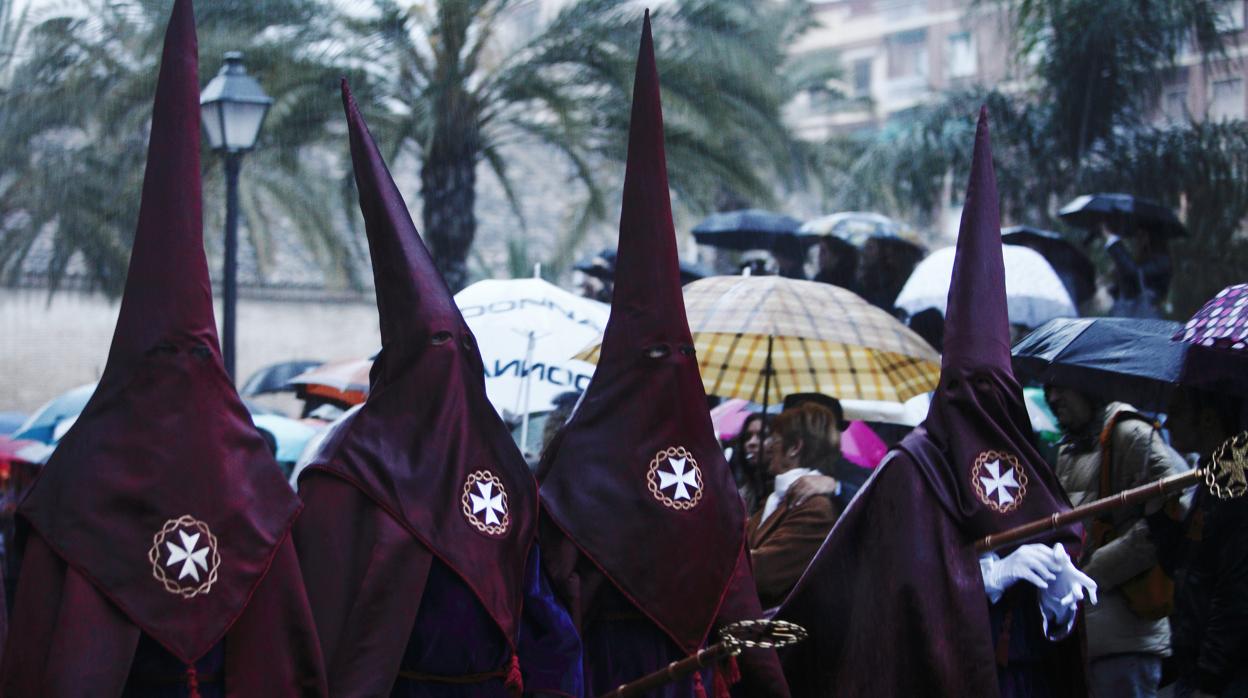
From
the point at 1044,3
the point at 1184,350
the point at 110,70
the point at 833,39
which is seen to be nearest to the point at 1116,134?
the point at 1044,3

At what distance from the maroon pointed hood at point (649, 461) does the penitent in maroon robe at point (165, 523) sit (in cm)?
99

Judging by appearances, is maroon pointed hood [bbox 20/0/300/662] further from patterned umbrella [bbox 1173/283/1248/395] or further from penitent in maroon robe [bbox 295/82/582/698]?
patterned umbrella [bbox 1173/283/1248/395]

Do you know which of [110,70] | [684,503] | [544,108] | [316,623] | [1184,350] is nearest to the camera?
[316,623]

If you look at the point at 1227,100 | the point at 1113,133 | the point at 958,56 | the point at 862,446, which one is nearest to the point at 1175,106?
the point at 1227,100

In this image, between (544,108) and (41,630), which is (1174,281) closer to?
(544,108)

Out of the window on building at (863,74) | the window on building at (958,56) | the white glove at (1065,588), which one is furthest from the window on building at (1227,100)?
the window on building at (863,74)

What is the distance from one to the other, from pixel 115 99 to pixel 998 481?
10.4 metres

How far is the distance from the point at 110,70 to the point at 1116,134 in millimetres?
8574

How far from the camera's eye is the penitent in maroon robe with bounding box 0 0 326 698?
4.43 m

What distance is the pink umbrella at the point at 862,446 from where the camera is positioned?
28.6 ft

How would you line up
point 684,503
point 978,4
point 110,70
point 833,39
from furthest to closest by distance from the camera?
point 833,39 < point 978,4 < point 110,70 < point 684,503

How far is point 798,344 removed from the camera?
8164mm

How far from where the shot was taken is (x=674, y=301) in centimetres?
541

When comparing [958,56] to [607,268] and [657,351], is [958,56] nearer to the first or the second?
[607,268]
